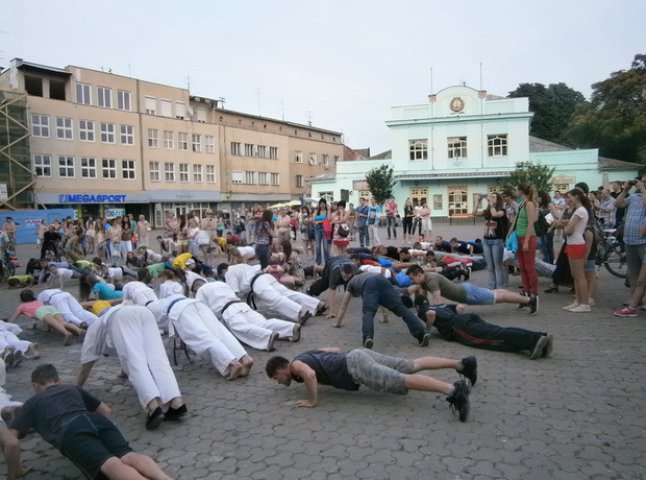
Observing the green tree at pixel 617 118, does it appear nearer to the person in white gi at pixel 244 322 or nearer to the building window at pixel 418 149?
the building window at pixel 418 149

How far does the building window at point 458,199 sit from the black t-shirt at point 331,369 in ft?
125

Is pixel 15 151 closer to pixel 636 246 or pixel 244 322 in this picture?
pixel 244 322

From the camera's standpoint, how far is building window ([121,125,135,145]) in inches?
1766

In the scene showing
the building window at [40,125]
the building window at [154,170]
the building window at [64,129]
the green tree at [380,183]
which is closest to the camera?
the building window at [40,125]

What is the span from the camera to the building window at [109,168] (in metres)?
43.6

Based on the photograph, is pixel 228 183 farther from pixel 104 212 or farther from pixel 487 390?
pixel 487 390

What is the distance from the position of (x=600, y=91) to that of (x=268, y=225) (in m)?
30.3

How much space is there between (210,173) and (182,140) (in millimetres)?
4721

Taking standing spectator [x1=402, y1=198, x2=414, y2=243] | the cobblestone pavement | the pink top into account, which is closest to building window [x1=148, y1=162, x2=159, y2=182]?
standing spectator [x1=402, y1=198, x2=414, y2=243]

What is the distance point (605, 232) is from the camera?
463 inches

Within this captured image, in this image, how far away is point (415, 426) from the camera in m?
4.14

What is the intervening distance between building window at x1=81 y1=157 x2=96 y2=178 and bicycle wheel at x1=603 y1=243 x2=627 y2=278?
41.4 m

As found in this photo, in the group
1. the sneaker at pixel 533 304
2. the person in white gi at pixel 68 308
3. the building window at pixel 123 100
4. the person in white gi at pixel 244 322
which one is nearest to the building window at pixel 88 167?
the building window at pixel 123 100

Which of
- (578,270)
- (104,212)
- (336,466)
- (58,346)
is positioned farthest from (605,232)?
(104,212)
